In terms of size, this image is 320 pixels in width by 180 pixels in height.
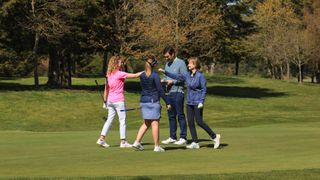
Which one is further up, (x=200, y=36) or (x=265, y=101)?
(x=200, y=36)

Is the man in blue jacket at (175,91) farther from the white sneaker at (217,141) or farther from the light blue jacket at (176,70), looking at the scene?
the white sneaker at (217,141)

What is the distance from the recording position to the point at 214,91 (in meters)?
52.9

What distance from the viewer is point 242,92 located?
54.5 metres

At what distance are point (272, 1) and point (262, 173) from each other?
7037 centimetres

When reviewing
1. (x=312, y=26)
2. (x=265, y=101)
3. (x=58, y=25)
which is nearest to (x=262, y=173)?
(x=58, y=25)

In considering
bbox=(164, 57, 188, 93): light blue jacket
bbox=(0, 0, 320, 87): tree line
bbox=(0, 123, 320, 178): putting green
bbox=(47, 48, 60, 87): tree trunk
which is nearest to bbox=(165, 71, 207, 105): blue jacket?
bbox=(164, 57, 188, 93): light blue jacket

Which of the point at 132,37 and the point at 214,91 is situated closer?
the point at 132,37

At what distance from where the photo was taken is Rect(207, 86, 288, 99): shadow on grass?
5123 cm

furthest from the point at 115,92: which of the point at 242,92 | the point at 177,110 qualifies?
the point at 242,92

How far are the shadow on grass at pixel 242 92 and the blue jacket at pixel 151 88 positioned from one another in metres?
37.5

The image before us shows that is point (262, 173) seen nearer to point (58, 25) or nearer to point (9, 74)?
point (58, 25)

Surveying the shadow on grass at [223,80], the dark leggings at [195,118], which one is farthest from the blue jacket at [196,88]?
the shadow on grass at [223,80]

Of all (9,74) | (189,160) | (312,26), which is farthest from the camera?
(9,74)

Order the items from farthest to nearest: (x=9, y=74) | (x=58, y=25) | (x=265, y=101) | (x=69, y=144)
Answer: (x=9, y=74), (x=265, y=101), (x=58, y=25), (x=69, y=144)
